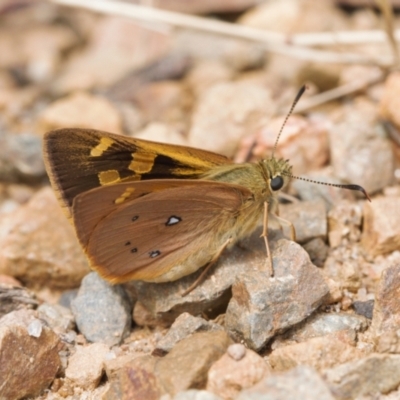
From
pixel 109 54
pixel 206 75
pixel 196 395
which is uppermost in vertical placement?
pixel 196 395

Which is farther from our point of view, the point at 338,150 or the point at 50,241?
the point at 338,150

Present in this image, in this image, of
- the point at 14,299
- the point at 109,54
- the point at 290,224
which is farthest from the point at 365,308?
the point at 109,54

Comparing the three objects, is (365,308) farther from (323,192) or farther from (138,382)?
(138,382)

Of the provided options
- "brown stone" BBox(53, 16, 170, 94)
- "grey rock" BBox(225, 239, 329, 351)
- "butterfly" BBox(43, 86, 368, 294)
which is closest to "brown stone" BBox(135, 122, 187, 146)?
"butterfly" BBox(43, 86, 368, 294)

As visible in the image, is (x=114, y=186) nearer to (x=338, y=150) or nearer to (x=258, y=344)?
(x=258, y=344)

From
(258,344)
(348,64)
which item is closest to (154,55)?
(348,64)

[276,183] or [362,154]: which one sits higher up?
[276,183]

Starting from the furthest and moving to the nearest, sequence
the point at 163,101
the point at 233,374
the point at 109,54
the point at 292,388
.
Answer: the point at 109,54 → the point at 163,101 → the point at 233,374 → the point at 292,388
